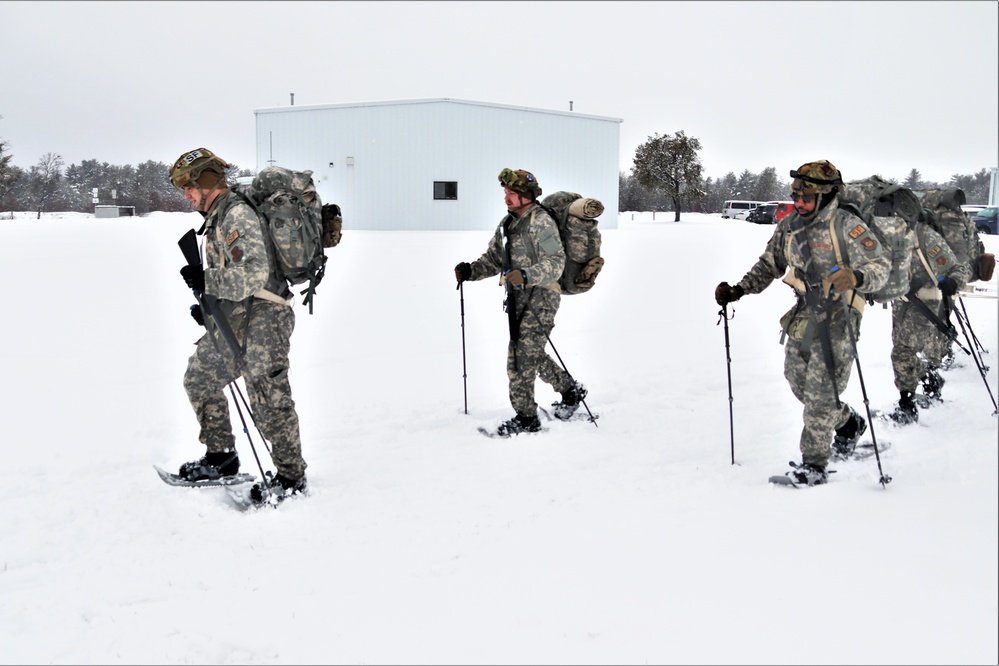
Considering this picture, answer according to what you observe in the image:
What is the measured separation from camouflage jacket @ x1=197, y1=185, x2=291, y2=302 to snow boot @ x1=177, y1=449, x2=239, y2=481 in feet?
3.88

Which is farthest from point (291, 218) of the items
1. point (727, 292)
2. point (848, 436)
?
point (848, 436)

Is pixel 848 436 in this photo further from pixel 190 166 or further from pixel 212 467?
pixel 190 166

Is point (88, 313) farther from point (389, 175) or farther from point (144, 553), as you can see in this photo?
point (389, 175)

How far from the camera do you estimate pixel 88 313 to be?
11.4 metres

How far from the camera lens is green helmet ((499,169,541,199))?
655 centimetres

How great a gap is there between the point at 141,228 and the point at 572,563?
23743 millimetres

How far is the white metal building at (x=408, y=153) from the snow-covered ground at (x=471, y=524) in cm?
2211

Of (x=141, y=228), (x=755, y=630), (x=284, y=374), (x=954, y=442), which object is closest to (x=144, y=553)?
(x=284, y=374)

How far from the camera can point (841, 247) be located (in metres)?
4.97

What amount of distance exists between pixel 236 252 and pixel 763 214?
45.1 m

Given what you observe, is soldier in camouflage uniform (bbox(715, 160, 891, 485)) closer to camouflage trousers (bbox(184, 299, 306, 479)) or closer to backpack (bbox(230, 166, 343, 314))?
backpack (bbox(230, 166, 343, 314))

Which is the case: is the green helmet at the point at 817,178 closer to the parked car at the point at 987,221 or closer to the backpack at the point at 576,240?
the backpack at the point at 576,240

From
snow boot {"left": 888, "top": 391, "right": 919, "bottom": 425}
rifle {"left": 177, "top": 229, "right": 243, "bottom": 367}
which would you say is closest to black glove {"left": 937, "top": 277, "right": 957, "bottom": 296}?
snow boot {"left": 888, "top": 391, "right": 919, "bottom": 425}

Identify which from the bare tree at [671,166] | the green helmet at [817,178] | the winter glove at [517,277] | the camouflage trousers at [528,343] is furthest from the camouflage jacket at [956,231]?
the bare tree at [671,166]
